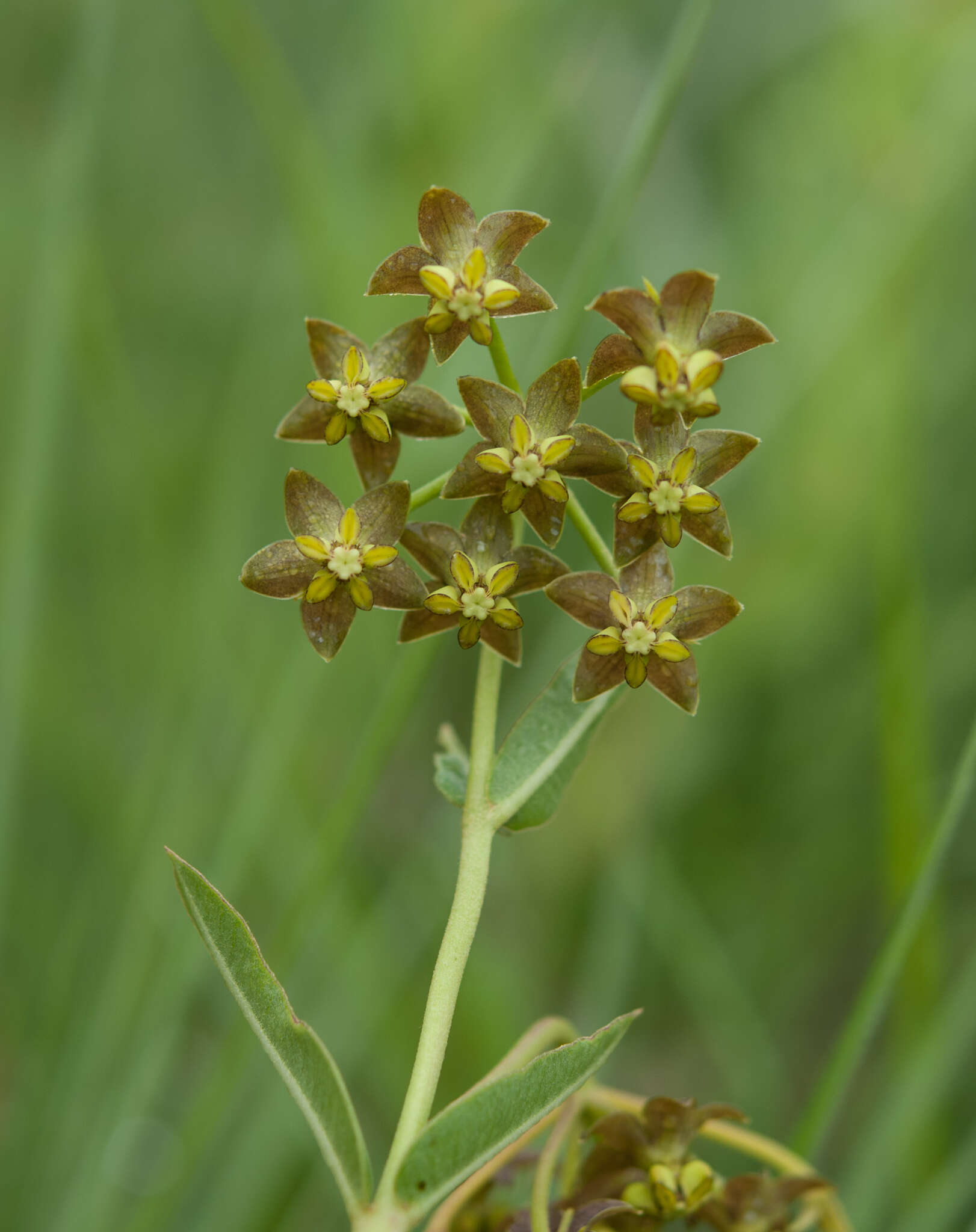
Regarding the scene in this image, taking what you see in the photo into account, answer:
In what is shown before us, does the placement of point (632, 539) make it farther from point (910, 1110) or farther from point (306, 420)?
point (910, 1110)

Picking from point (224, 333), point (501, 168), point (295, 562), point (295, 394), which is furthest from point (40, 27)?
point (295, 562)

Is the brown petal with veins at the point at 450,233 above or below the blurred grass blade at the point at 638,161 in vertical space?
below

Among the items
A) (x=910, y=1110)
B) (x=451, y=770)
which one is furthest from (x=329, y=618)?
(x=910, y=1110)

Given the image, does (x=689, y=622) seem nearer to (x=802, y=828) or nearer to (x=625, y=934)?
(x=625, y=934)

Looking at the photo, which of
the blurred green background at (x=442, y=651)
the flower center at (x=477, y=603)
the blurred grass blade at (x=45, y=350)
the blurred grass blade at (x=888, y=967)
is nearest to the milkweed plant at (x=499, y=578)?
the flower center at (x=477, y=603)

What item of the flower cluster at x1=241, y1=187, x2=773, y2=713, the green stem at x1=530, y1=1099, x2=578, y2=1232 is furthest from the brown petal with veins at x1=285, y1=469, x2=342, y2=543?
the green stem at x1=530, y1=1099, x2=578, y2=1232

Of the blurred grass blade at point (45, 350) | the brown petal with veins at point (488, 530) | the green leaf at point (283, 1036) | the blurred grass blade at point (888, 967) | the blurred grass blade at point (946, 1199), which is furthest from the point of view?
the blurred grass blade at point (45, 350)

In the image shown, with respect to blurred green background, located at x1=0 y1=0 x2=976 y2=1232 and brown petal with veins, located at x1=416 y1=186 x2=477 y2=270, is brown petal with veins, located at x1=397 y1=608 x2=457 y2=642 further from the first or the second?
blurred green background, located at x1=0 y1=0 x2=976 y2=1232

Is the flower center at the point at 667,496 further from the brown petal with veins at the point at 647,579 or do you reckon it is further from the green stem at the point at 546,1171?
the green stem at the point at 546,1171
